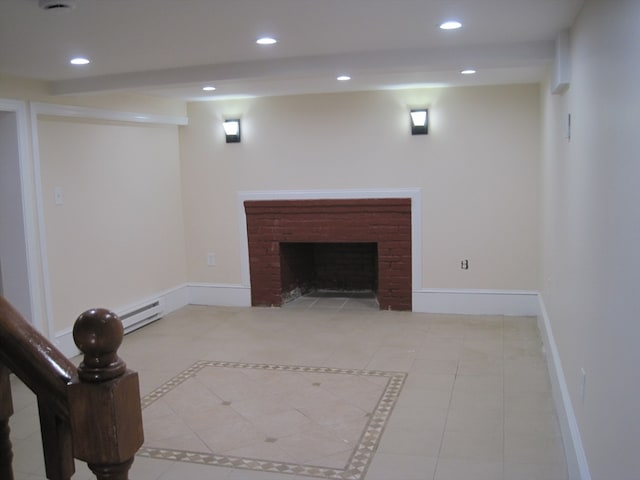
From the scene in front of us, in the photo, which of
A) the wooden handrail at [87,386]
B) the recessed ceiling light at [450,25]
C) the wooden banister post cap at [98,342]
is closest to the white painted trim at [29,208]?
the recessed ceiling light at [450,25]

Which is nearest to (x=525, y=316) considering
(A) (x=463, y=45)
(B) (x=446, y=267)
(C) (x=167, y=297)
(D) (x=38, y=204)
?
(B) (x=446, y=267)

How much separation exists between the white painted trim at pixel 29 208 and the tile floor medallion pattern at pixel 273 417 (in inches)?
47.9

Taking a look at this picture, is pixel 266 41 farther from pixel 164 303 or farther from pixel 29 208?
pixel 164 303

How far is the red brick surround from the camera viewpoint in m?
5.95

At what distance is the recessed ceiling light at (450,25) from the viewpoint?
316cm

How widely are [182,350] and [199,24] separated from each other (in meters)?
2.84

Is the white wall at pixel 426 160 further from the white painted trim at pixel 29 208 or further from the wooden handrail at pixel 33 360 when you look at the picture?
the wooden handrail at pixel 33 360

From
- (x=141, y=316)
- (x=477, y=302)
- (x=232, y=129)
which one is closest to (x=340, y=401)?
(x=477, y=302)

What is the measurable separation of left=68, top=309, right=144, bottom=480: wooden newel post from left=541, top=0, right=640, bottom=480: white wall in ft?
4.53

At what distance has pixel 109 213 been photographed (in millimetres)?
5348

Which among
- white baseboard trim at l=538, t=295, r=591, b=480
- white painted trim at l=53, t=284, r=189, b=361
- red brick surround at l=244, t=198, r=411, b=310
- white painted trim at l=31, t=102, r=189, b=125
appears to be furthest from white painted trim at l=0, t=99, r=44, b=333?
white baseboard trim at l=538, t=295, r=591, b=480

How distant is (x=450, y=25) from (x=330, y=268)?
398cm

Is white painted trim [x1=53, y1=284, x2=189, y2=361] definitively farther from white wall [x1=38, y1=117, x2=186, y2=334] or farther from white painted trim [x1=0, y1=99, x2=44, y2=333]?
→ white painted trim [x1=0, y1=99, x2=44, y2=333]

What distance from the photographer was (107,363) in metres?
0.91
